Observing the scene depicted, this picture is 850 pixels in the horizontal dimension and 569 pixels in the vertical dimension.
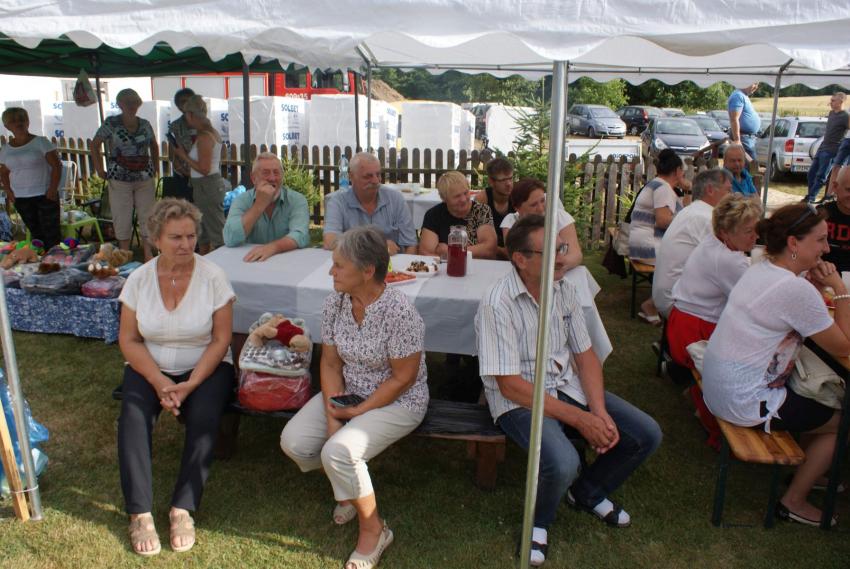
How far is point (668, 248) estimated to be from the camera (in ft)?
13.6

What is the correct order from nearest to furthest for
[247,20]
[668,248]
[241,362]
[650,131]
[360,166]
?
[247,20]
[241,362]
[360,166]
[668,248]
[650,131]

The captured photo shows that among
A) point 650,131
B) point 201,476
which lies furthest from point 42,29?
point 650,131

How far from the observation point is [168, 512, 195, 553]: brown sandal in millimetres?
2469

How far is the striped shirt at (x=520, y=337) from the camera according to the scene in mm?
2432

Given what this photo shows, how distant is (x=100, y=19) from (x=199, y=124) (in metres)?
3.98

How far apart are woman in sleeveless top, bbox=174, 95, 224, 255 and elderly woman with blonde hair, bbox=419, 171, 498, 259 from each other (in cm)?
287

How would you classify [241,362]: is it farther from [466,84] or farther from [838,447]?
[466,84]

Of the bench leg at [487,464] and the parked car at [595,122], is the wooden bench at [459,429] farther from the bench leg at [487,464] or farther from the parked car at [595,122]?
the parked car at [595,122]

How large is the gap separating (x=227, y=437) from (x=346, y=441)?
2.96 ft

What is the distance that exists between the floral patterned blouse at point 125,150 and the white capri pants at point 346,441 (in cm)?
435

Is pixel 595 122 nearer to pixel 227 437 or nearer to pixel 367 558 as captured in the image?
pixel 227 437

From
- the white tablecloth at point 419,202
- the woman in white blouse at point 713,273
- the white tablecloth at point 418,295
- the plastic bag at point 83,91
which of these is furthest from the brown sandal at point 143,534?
the plastic bag at point 83,91

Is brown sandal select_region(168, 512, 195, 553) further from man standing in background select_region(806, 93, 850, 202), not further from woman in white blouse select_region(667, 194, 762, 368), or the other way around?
man standing in background select_region(806, 93, 850, 202)

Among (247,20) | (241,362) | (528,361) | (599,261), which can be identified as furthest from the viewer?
(599,261)
